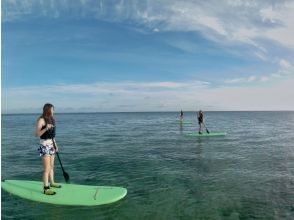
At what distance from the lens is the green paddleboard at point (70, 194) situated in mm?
9711

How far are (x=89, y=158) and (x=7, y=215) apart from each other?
917 cm

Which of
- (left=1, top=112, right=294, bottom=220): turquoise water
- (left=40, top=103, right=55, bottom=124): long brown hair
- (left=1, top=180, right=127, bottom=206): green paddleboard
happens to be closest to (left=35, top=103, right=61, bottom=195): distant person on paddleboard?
(left=40, top=103, right=55, bottom=124): long brown hair

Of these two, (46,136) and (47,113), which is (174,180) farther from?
(47,113)

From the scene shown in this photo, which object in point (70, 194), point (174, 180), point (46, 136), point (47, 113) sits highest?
point (47, 113)

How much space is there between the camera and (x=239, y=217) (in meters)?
9.13

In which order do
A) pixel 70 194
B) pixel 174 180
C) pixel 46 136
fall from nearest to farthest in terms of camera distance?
1. pixel 46 136
2. pixel 70 194
3. pixel 174 180

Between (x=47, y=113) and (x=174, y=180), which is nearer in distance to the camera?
(x=47, y=113)

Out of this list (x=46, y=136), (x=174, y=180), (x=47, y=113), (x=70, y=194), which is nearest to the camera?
(x=47, y=113)

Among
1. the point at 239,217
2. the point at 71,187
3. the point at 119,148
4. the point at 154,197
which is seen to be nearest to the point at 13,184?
the point at 71,187

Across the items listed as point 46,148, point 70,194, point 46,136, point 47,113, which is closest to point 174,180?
point 70,194

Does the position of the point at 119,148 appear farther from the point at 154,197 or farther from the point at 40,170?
the point at 154,197

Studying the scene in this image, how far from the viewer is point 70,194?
33.7 feet

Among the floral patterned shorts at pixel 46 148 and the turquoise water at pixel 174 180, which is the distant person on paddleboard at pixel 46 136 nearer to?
the floral patterned shorts at pixel 46 148

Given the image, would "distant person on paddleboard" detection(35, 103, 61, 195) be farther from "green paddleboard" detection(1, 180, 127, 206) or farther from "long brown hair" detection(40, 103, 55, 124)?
"green paddleboard" detection(1, 180, 127, 206)
